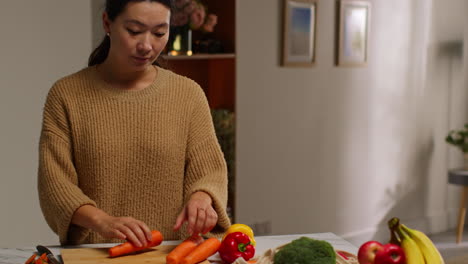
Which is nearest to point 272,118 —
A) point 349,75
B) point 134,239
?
point 349,75

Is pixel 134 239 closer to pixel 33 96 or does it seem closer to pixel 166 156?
pixel 166 156

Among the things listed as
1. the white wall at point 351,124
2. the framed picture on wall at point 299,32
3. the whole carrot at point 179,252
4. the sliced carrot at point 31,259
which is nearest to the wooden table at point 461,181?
the white wall at point 351,124

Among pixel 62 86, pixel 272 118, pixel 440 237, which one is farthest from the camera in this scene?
pixel 440 237

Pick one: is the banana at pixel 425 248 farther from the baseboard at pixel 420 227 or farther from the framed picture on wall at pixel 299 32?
the baseboard at pixel 420 227

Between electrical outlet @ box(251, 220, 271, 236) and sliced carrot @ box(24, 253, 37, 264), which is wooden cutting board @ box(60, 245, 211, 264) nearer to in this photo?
sliced carrot @ box(24, 253, 37, 264)

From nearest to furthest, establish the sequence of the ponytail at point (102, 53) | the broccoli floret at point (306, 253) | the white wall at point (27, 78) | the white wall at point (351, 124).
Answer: the broccoli floret at point (306, 253)
the ponytail at point (102, 53)
the white wall at point (27, 78)
the white wall at point (351, 124)

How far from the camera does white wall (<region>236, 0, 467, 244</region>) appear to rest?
A: 14.4ft

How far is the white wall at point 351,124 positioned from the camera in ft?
14.4

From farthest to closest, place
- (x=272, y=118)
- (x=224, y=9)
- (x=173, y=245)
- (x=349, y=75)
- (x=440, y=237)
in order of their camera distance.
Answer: (x=440, y=237) < (x=349, y=75) < (x=272, y=118) < (x=224, y=9) < (x=173, y=245)

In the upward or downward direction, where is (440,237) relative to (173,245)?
downward

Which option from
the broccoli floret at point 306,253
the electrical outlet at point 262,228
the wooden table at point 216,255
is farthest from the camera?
the electrical outlet at point 262,228

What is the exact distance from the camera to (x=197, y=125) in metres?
1.92

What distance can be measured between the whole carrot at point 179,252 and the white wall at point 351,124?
8.77 feet

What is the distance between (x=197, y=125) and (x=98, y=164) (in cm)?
30
